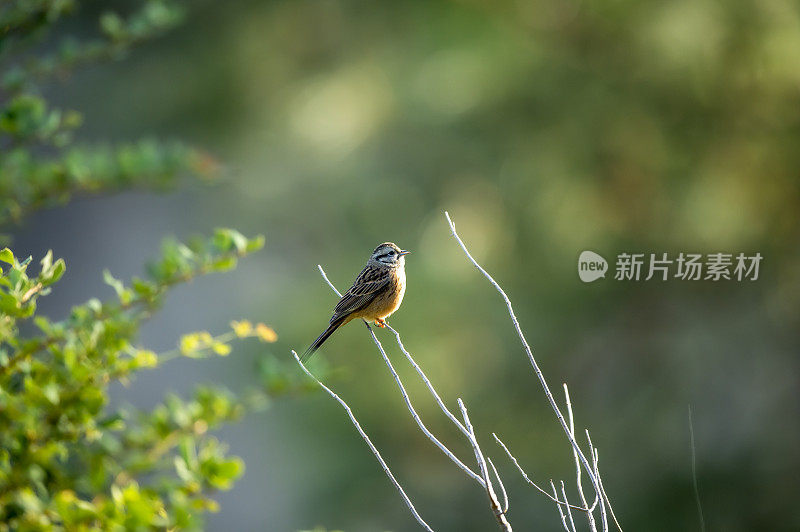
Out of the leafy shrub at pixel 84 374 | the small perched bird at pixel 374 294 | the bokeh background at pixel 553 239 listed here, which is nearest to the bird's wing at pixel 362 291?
the small perched bird at pixel 374 294

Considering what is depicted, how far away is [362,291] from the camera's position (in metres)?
2.35

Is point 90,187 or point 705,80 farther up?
point 705,80

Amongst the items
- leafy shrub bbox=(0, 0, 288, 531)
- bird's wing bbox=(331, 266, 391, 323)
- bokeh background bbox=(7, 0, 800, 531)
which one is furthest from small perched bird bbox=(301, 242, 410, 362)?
bokeh background bbox=(7, 0, 800, 531)

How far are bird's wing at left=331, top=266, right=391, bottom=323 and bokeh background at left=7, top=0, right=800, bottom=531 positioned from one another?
6.63ft

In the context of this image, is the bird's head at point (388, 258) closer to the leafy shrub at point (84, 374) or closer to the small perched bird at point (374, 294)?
the small perched bird at point (374, 294)

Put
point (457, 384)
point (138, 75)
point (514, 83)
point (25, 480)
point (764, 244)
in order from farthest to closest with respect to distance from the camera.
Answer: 1. point (138, 75)
2. point (514, 83)
3. point (457, 384)
4. point (764, 244)
5. point (25, 480)

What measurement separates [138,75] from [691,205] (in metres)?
4.60

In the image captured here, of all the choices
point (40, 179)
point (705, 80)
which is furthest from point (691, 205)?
point (40, 179)

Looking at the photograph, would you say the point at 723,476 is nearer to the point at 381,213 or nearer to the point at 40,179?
the point at 381,213

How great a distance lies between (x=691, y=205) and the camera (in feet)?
15.1

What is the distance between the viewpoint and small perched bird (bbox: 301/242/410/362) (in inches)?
90.6

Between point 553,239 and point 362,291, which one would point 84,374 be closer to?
point 362,291

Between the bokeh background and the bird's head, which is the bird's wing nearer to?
the bird's head

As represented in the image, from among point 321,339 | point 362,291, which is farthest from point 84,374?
point 362,291
